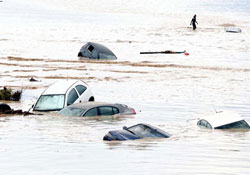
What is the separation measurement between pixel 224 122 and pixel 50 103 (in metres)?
8.51

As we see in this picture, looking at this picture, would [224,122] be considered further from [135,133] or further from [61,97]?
[61,97]

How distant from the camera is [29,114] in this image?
33.0m

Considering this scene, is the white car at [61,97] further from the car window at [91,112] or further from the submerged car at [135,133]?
the submerged car at [135,133]

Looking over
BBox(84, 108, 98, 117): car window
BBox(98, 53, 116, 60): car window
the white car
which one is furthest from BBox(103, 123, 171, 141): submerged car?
BBox(98, 53, 116, 60): car window

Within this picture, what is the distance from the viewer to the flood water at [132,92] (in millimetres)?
21750

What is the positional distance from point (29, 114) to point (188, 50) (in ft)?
141

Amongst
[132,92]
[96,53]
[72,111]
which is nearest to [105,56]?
[96,53]

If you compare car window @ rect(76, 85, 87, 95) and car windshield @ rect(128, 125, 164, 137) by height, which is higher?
car window @ rect(76, 85, 87, 95)

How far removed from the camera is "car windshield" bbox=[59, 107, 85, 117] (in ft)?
104

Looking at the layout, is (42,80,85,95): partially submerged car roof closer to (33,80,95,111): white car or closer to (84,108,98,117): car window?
(33,80,95,111): white car

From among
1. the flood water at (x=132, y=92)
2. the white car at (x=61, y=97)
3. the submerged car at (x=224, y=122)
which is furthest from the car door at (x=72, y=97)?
the submerged car at (x=224, y=122)

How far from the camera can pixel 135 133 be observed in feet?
Answer: 87.7

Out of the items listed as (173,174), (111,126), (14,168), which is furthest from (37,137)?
(173,174)

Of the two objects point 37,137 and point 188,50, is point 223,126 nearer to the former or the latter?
point 37,137
